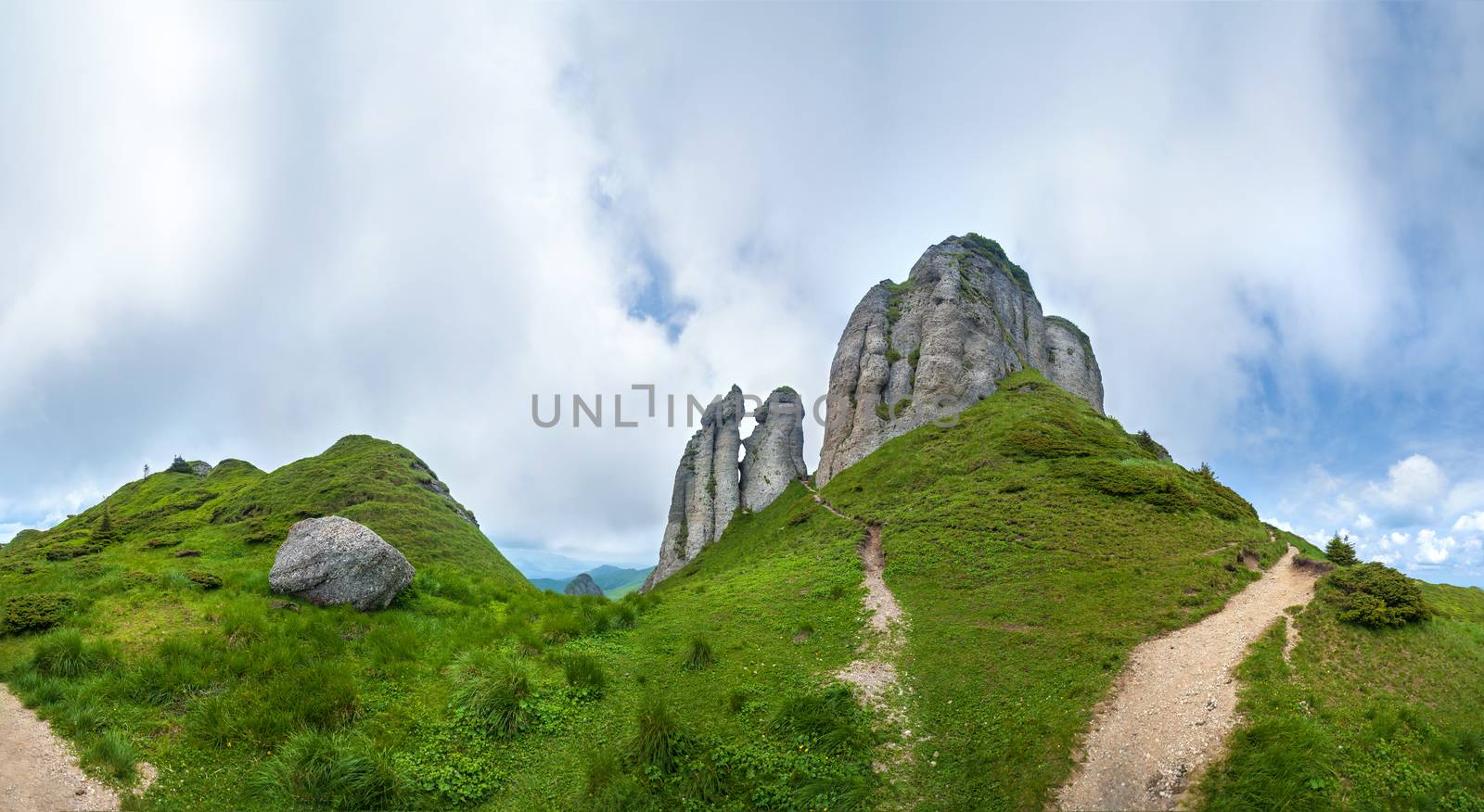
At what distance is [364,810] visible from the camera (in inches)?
430

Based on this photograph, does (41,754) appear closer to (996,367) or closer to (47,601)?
(47,601)

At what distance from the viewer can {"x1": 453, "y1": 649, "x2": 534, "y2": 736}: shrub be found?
14195mm

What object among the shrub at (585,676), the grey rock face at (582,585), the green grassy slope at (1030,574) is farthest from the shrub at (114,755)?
the grey rock face at (582,585)

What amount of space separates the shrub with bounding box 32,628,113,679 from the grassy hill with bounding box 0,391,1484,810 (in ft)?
0.20

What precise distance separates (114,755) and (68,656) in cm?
603

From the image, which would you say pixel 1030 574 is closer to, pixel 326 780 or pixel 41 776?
pixel 326 780

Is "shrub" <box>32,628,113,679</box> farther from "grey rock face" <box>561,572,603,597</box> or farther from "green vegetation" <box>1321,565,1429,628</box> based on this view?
"grey rock face" <box>561,572,603,597</box>

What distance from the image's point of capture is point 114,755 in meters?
11.3

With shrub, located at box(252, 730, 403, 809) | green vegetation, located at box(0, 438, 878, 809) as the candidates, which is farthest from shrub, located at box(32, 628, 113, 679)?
shrub, located at box(252, 730, 403, 809)

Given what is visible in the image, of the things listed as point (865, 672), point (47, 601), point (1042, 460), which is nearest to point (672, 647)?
point (865, 672)

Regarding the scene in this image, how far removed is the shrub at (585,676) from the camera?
54.7 feet

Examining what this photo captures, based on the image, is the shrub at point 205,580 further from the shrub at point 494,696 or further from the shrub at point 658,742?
the shrub at point 658,742

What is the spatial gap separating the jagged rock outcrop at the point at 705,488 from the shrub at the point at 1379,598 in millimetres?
60601

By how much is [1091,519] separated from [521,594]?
102ft
